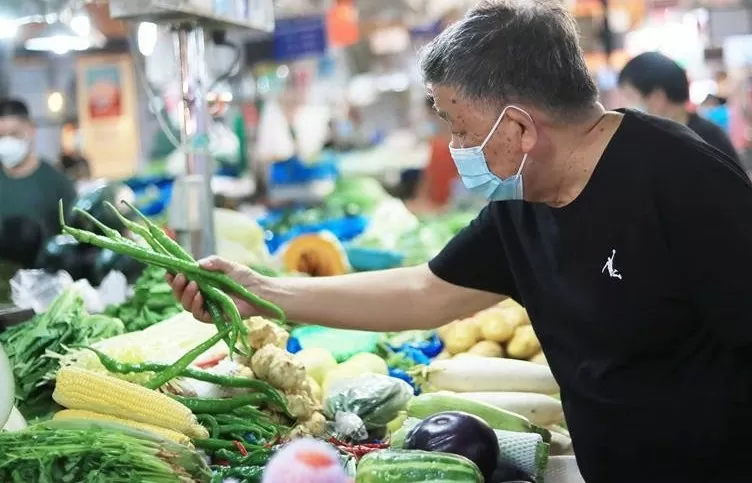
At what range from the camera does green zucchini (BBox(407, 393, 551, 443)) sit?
301 cm

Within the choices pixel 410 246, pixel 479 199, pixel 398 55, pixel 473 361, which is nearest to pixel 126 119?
pixel 398 55

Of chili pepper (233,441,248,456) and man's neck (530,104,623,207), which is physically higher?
man's neck (530,104,623,207)

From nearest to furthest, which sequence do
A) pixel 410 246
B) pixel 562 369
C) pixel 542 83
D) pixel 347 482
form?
pixel 347 482
pixel 542 83
pixel 562 369
pixel 410 246

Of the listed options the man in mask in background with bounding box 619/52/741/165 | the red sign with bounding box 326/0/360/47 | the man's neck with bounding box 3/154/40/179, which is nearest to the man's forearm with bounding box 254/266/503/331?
the man in mask in background with bounding box 619/52/741/165

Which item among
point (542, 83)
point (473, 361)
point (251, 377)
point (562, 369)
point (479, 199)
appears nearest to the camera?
point (542, 83)

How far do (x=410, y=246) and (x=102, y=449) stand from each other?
440 cm

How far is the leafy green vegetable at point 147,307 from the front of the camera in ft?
13.6

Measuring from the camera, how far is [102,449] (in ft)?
7.77

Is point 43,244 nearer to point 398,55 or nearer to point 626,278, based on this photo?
point 626,278

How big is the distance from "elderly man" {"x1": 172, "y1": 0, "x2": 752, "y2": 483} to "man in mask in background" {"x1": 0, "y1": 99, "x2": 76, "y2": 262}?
507cm

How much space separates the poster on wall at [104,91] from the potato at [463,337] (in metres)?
13.9

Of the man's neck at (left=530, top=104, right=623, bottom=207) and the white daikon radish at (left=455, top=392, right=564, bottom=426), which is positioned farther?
the white daikon radish at (left=455, top=392, right=564, bottom=426)

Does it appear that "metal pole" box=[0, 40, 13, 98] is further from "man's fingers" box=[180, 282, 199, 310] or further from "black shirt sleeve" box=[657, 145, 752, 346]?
"black shirt sleeve" box=[657, 145, 752, 346]

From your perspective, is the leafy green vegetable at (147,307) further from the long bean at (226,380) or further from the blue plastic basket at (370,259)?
the blue plastic basket at (370,259)
